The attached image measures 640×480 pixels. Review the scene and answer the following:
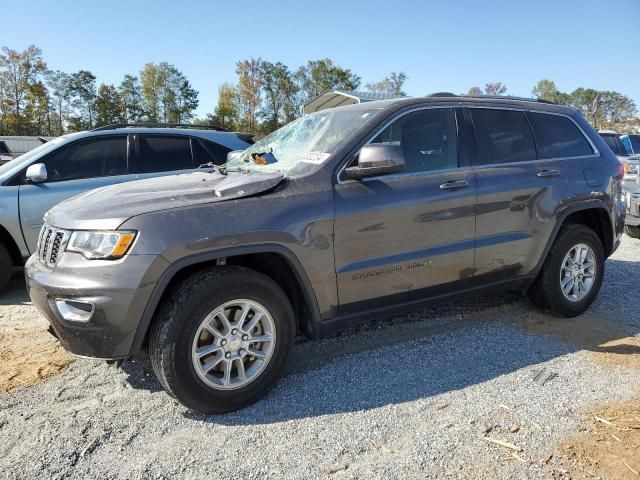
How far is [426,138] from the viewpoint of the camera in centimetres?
359

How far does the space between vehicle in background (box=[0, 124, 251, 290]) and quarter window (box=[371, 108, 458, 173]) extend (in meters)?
3.40

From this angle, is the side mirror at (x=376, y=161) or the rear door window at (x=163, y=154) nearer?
the side mirror at (x=376, y=161)

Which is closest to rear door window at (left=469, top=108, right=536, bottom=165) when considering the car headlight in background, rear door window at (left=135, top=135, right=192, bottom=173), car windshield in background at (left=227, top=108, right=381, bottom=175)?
car windshield in background at (left=227, top=108, right=381, bottom=175)

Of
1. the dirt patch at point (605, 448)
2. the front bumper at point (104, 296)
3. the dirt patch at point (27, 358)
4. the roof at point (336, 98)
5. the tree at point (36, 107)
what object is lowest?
the dirt patch at point (605, 448)

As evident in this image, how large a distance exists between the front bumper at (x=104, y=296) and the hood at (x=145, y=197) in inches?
8.8

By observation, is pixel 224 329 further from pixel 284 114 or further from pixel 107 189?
pixel 284 114

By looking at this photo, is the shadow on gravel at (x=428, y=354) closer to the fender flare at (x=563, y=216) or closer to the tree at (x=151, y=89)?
the fender flare at (x=563, y=216)

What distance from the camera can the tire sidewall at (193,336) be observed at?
8.63 feet

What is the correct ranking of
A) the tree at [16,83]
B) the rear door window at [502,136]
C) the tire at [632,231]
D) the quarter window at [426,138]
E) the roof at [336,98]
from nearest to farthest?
the quarter window at [426,138] < the rear door window at [502,136] < the tire at [632,231] < the roof at [336,98] < the tree at [16,83]

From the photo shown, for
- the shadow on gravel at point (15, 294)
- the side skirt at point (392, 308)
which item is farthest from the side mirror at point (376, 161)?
the shadow on gravel at point (15, 294)

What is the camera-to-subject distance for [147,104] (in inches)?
2876

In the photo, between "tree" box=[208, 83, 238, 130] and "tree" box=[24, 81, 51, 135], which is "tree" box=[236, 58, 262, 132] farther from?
"tree" box=[24, 81, 51, 135]

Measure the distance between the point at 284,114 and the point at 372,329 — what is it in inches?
2985

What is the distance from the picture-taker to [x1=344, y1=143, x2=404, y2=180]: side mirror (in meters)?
3.02
